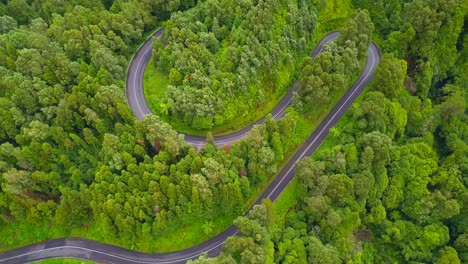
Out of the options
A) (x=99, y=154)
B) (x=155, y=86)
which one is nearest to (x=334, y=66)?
(x=155, y=86)

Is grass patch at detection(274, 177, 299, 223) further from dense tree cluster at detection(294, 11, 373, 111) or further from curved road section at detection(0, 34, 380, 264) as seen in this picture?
dense tree cluster at detection(294, 11, 373, 111)

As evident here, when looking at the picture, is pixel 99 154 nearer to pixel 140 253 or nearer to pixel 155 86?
pixel 140 253

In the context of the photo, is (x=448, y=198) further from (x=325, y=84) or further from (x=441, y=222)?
(x=325, y=84)

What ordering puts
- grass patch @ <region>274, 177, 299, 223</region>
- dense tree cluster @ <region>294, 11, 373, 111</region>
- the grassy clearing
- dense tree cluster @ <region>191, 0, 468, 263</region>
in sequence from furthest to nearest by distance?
dense tree cluster @ <region>294, 11, 373, 111</region> < the grassy clearing < grass patch @ <region>274, 177, 299, 223</region> < dense tree cluster @ <region>191, 0, 468, 263</region>

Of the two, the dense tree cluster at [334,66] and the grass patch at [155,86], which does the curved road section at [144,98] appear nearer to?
the grass patch at [155,86]

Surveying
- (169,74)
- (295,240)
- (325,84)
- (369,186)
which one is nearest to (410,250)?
(369,186)

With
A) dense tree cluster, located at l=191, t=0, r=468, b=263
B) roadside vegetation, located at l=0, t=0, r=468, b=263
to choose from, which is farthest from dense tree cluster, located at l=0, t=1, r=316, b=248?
dense tree cluster, located at l=191, t=0, r=468, b=263

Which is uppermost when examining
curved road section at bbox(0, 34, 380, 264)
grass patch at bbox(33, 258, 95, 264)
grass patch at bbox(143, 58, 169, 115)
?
grass patch at bbox(143, 58, 169, 115)
